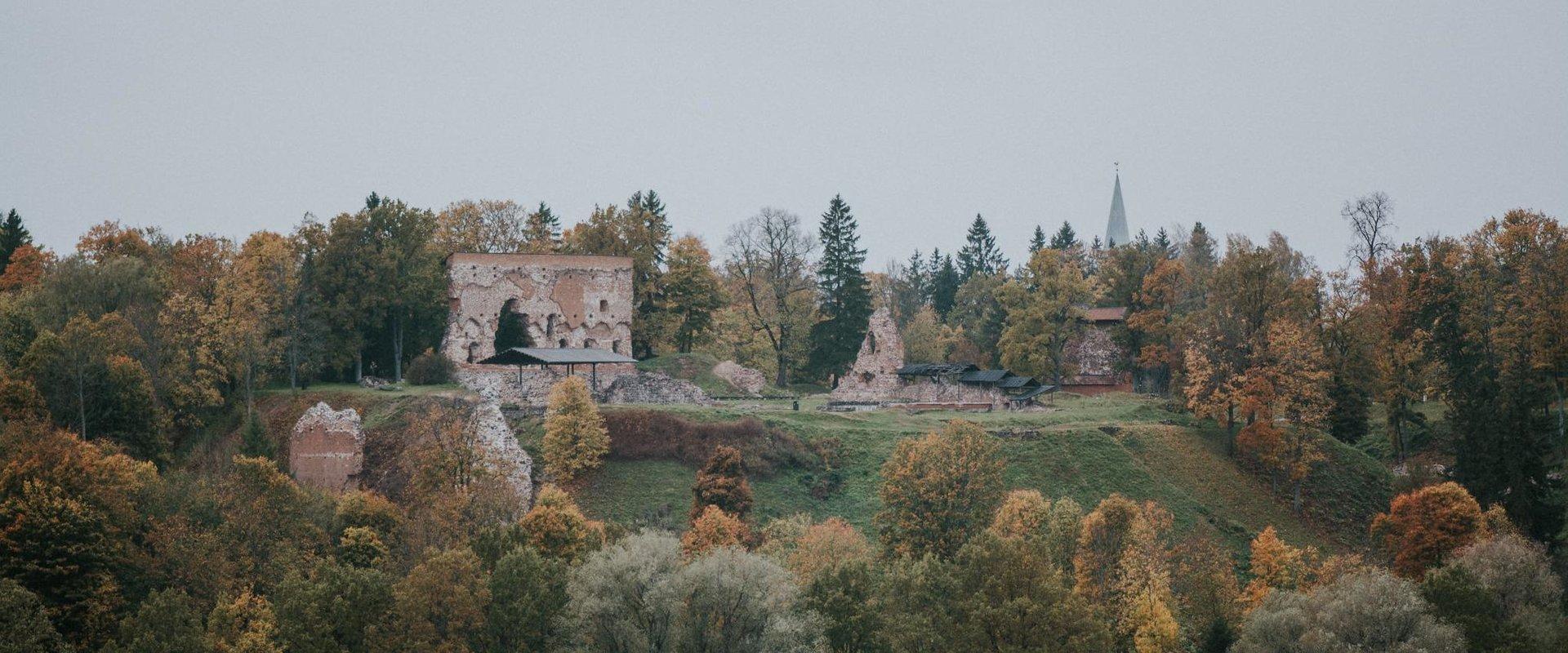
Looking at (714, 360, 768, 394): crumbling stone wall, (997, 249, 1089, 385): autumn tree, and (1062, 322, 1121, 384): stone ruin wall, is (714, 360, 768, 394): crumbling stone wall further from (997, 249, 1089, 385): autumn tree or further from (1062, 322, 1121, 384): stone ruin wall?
(1062, 322, 1121, 384): stone ruin wall

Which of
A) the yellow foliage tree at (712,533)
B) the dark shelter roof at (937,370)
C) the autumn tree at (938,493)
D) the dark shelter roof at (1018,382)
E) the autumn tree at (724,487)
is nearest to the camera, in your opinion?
the yellow foliage tree at (712,533)

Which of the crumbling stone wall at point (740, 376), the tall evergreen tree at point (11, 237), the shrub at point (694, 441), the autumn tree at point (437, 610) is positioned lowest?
the autumn tree at point (437, 610)

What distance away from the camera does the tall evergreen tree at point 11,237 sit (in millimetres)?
56469

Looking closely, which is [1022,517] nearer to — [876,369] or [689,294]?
[876,369]

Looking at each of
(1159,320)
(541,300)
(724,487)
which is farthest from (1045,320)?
(724,487)

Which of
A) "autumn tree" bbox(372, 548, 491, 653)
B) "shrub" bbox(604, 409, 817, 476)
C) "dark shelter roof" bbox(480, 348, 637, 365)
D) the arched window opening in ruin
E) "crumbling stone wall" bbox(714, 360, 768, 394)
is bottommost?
"autumn tree" bbox(372, 548, 491, 653)

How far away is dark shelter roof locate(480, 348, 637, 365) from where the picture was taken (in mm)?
45500

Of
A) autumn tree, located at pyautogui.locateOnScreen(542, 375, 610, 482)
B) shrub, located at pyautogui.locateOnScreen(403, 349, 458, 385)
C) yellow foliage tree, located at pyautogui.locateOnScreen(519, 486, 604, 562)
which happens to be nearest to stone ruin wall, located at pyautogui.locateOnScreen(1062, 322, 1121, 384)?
autumn tree, located at pyautogui.locateOnScreen(542, 375, 610, 482)

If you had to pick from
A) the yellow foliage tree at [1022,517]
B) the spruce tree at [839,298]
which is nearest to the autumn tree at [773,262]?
the spruce tree at [839,298]

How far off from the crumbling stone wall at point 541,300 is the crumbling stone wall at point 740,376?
421 cm

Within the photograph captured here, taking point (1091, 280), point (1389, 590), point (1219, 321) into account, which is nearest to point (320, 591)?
point (1389, 590)

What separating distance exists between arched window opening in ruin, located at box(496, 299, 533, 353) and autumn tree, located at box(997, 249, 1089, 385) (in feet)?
72.9

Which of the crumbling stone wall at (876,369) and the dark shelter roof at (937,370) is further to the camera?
the crumbling stone wall at (876,369)

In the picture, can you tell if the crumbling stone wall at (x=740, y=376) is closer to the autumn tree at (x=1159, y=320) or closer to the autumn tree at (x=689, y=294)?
the autumn tree at (x=689, y=294)
